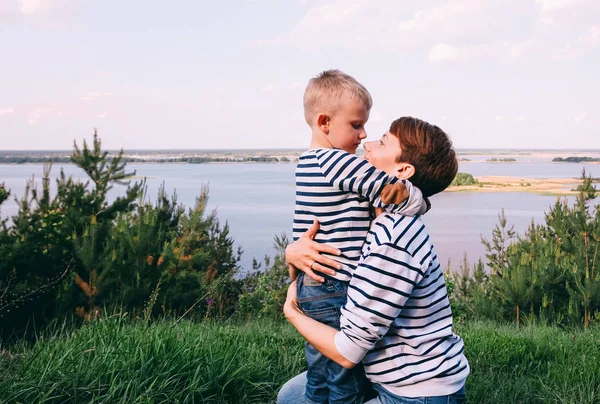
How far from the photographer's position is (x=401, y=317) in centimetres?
209

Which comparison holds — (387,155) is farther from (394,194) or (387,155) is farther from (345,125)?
(345,125)

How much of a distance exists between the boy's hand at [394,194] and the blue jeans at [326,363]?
0.41 metres

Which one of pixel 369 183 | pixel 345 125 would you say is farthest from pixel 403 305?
pixel 345 125

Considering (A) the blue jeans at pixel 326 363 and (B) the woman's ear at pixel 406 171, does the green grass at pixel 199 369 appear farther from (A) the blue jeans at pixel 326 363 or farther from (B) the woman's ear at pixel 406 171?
(B) the woman's ear at pixel 406 171

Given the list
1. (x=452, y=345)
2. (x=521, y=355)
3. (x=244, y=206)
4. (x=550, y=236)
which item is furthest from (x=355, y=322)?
(x=244, y=206)

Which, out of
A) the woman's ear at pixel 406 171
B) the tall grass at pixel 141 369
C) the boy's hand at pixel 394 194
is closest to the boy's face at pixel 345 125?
the woman's ear at pixel 406 171

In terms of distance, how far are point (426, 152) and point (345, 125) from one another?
1.66 ft

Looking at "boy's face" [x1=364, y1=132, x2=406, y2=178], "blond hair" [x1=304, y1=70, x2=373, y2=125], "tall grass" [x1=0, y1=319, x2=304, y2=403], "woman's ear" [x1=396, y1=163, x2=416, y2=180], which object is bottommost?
"tall grass" [x1=0, y1=319, x2=304, y2=403]

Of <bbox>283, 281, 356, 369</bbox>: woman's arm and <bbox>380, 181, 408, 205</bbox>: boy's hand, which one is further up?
<bbox>380, 181, 408, 205</bbox>: boy's hand

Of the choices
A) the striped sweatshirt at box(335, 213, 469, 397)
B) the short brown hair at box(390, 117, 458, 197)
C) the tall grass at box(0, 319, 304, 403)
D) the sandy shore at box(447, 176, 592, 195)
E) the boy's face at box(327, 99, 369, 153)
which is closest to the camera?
the striped sweatshirt at box(335, 213, 469, 397)

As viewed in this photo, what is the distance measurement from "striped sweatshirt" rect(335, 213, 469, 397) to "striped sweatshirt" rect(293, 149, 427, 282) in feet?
Answer: 0.47

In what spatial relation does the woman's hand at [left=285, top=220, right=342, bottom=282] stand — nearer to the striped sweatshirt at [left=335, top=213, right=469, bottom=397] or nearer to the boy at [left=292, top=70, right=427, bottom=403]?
the boy at [left=292, top=70, right=427, bottom=403]

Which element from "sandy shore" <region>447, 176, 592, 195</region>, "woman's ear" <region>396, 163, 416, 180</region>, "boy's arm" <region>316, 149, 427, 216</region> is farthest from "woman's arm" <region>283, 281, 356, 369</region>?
"sandy shore" <region>447, 176, 592, 195</region>

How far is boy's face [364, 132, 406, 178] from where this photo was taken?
7.37ft
